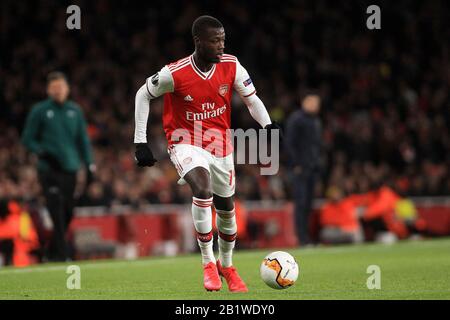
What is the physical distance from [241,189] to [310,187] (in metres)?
4.18

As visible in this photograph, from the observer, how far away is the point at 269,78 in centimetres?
2438

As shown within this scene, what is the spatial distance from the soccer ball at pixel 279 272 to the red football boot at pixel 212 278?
1.23ft

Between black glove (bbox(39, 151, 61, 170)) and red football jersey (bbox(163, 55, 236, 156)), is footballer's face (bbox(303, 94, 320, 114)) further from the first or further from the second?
red football jersey (bbox(163, 55, 236, 156))

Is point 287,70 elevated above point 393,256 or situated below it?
above

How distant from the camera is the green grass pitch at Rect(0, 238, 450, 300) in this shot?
7.84m

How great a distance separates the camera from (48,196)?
40.7 feet

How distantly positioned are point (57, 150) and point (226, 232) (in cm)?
433


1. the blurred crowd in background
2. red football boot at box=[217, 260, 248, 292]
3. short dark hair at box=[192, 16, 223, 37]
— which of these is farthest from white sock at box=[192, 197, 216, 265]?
the blurred crowd in background

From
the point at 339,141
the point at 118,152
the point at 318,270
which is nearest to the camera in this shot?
the point at 318,270

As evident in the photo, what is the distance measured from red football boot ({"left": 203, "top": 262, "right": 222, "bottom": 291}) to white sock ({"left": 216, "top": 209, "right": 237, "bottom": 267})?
44 cm

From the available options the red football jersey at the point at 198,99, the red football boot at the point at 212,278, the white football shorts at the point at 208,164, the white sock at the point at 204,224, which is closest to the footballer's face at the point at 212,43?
the red football jersey at the point at 198,99

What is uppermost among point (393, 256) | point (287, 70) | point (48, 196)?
point (287, 70)
